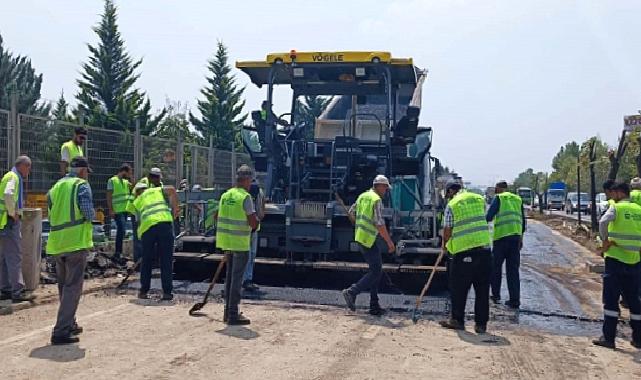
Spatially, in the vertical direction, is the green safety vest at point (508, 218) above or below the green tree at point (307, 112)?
below

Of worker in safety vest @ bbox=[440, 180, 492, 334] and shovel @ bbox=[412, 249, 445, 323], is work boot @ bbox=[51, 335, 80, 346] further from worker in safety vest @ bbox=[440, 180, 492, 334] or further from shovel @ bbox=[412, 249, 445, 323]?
worker in safety vest @ bbox=[440, 180, 492, 334]

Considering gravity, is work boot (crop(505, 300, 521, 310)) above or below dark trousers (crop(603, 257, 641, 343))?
below

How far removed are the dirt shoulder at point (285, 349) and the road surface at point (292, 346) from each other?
0.01 metres

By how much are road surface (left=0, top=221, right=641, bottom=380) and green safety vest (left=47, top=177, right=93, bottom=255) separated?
90 centimetres

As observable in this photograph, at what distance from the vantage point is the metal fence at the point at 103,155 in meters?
11.6

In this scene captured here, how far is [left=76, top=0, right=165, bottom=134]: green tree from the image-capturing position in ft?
105

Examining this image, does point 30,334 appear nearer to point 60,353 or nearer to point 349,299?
point 60,353

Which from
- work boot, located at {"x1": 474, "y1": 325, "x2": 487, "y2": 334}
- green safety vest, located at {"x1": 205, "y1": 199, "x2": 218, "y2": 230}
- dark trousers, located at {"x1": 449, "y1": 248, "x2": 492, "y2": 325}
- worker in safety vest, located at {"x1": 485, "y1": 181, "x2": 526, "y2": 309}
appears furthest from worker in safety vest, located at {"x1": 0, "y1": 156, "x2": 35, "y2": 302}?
worker in safety vest, located at {"x1": 485, "y1": 181, "x2": 526, "y2": 309}

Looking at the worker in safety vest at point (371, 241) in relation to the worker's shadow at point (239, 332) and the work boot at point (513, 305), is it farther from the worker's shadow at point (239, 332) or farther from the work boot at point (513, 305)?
the work boot at point (513, 305)

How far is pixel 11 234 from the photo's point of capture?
8859 millimetres

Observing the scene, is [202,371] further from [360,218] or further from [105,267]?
[105,267]

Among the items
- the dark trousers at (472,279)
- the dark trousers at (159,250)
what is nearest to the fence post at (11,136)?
the dark trousers at (159,250)

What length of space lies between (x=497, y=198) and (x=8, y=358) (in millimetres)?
6610

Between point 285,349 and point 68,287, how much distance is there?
2.13 meters
